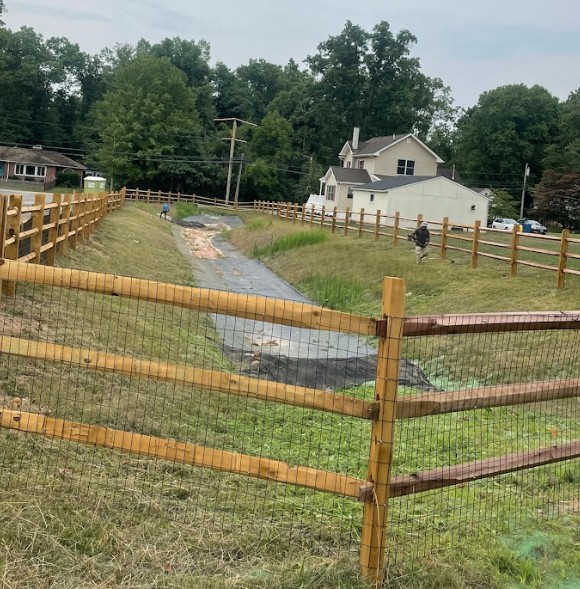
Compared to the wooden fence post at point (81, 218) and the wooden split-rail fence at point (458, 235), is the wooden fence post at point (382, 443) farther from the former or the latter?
the wooden fence post at point (81, 218)

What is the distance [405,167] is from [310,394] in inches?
2233

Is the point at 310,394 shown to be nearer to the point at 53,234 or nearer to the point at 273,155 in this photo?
the point at 53,234

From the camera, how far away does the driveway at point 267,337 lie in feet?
32.7

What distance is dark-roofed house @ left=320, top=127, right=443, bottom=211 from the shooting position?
182 feet

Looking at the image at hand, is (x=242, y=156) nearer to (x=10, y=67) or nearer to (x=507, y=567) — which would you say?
(x=10, y=67)

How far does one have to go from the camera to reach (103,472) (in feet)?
15.0

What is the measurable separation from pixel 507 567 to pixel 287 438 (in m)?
3.08

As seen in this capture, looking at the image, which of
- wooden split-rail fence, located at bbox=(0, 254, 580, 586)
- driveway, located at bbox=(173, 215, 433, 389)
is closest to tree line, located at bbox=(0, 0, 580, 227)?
driveway, located at bbox=(173, 215, 433, 389)

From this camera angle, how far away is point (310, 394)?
355cm

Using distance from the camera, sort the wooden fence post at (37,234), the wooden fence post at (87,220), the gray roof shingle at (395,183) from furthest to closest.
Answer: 1. the gray roof shingle at (395,183)
2. the wooden fence post at (87,220)
3. the wooden fence post at (37,234)

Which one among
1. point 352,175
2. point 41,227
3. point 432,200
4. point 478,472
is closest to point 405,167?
point 352,175

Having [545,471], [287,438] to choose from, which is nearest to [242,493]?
[287,438]

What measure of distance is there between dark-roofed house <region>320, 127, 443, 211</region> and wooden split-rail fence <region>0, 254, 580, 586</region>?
52.0 metres

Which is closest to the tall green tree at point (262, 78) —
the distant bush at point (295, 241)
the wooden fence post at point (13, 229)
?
the distant bush at point (295, 241)
